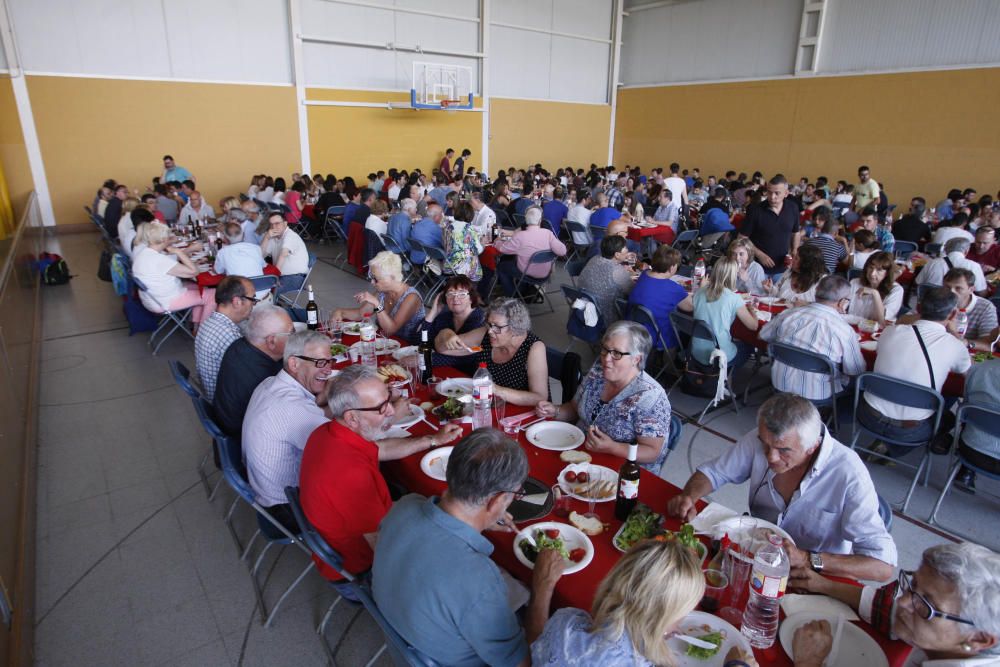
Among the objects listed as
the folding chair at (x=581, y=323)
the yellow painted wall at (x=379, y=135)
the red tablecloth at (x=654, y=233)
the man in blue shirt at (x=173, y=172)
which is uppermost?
the yellow painted wall at (x=379, y=135)

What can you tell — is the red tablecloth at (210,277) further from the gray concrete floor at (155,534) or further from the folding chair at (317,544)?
the folding chair at (317,544)

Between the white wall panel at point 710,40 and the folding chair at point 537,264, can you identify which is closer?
the folding chair at point 537,264

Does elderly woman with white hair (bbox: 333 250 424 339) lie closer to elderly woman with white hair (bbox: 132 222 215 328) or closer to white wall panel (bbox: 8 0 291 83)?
elderly woman with white hair (bbox: 132 222 215 328)

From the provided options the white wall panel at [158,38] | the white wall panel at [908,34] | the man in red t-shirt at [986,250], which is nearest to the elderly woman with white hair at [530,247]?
the man in red t-shirt at [986,250]

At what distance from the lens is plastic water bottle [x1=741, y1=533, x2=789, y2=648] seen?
6.08 feet

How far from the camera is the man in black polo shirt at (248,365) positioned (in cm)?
350

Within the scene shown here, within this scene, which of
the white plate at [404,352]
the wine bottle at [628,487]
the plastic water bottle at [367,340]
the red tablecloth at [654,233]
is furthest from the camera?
the red tablecloth at [654,233]

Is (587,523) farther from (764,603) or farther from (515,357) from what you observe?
(515,357)

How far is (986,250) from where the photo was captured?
727 centimetres

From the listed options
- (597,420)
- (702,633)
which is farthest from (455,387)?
(702,633)

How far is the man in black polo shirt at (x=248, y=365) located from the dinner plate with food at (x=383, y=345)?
2.20ft

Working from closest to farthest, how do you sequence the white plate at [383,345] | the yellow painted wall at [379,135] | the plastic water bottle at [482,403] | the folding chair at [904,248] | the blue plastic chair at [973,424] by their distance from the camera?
the plastic water bottle at [482,403] → the blue plastic chair at [973,424] → the white plate at [383,345] → the folding chair at [904,248] → the yellow painted wall at [379,135]

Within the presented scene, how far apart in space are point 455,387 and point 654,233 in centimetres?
716

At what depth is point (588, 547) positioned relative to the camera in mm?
2217
